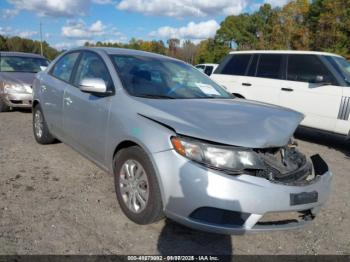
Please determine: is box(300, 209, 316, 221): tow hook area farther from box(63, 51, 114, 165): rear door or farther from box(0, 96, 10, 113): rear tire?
box(0, 96, 10, 113): rear tire

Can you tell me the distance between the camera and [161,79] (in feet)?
13.6

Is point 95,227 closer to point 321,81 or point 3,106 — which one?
point 321,81

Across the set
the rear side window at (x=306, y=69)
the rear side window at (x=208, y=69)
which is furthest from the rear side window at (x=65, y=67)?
the rear side window at (x=208, y=69)

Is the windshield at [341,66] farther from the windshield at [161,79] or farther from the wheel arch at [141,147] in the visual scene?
the wheel arch at [141,147]

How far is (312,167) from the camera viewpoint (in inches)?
137

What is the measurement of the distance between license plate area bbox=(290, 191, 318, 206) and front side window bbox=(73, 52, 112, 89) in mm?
2143

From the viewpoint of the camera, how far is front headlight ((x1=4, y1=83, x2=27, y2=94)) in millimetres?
8828

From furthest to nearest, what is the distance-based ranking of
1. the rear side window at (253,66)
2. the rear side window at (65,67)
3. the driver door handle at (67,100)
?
the rear side window at (253,66), the rear side window at (65,67), the driver door handle at (67,100)

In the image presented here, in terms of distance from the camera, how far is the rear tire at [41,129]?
569 centimetres

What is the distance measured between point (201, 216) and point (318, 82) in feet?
16.0

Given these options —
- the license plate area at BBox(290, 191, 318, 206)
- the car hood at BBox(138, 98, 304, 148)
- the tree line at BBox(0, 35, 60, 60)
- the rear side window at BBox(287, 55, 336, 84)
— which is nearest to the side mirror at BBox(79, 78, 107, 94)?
the car hood at BBox(138, 98, 304, 148)

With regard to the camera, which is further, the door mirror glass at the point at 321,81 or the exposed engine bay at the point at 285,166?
the door mirror glass at the point at 321,81

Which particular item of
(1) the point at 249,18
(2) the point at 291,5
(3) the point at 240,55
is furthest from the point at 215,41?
(3) the point at 240,55

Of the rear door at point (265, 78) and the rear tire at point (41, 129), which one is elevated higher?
the rear door at point (265, 78)
